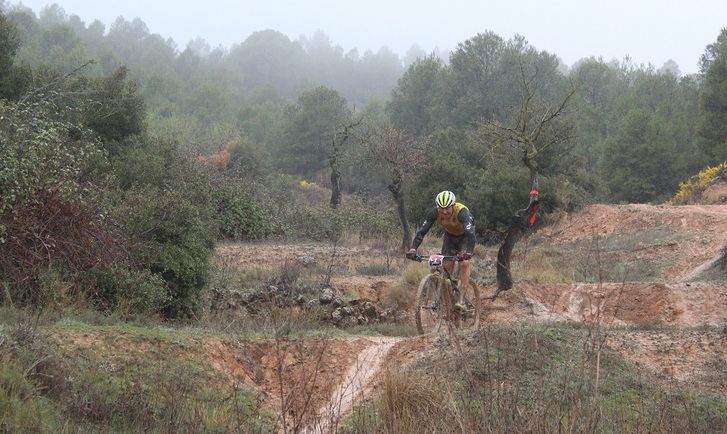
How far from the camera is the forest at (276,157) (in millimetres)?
10430

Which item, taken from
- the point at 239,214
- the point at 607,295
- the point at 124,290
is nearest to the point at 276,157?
the point at 239,214

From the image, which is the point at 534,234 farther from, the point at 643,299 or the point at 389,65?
the point at 389,65

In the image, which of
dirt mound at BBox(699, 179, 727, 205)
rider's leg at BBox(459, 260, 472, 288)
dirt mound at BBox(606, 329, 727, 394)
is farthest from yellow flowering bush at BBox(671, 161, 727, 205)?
rider's leg at BBox(459, 260, 472, 288)

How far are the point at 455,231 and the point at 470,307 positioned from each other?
4.20 ft

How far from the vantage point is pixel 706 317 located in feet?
45.4

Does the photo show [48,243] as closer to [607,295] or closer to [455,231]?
[455,231]

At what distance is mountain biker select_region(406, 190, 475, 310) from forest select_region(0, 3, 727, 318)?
13.5ft

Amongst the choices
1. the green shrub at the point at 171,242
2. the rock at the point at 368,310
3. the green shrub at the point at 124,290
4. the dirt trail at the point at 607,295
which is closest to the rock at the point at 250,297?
the green shrub at the point at 171,242

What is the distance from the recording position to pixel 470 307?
1095cm

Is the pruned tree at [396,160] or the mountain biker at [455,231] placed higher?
the pruned tree at [396,160]

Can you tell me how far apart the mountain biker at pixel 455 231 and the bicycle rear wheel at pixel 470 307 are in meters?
0.19

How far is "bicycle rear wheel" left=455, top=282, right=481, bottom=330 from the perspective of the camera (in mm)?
10156

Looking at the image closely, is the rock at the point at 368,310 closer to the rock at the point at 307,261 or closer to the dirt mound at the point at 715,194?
the rock at the point at 307,261

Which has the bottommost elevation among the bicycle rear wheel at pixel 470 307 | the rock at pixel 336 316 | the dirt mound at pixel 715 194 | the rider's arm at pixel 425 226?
the rock at pixel 336 316
